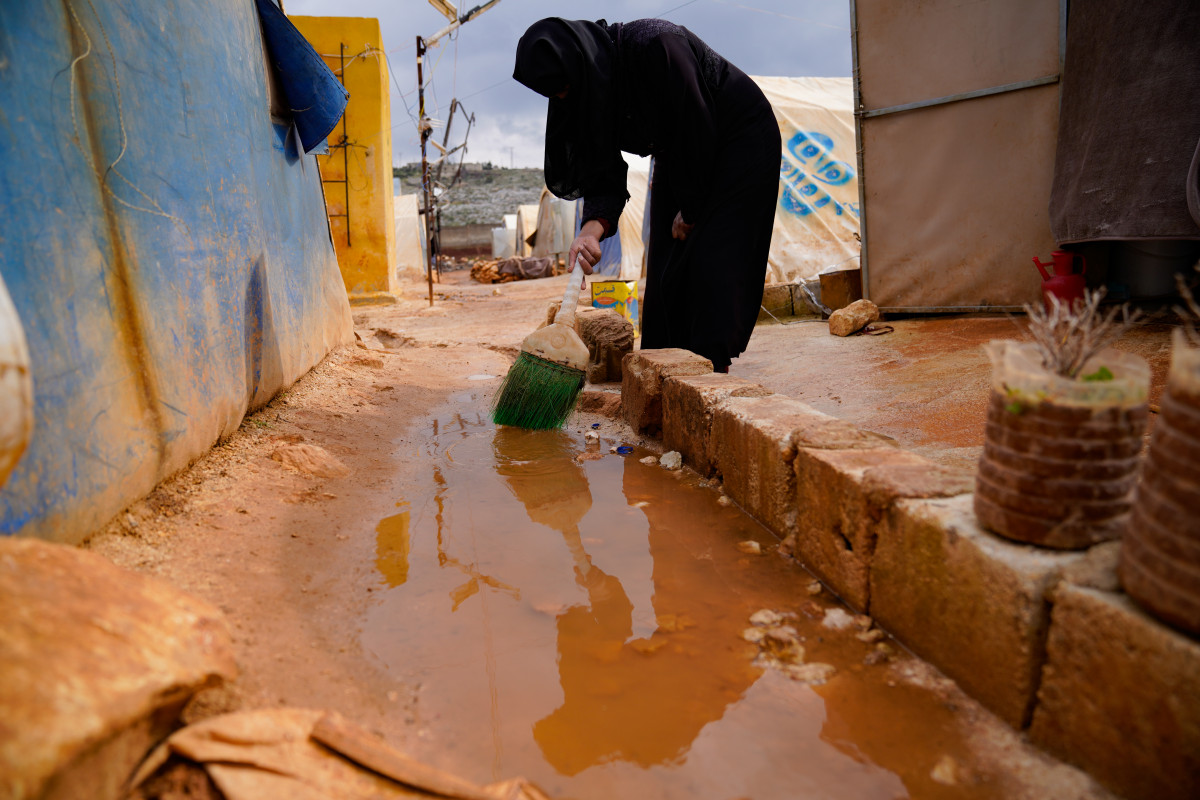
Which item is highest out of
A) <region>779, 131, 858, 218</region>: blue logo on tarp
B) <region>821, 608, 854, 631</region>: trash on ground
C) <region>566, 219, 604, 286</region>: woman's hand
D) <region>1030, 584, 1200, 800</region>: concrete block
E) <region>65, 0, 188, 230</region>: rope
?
<region>779, 131, 858, 218</region>: blue logo on tarp

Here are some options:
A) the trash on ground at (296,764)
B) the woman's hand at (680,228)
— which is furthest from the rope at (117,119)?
Answer: the woman's hand at (680,228)

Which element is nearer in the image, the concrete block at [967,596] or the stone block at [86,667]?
the stone block at [86,667]

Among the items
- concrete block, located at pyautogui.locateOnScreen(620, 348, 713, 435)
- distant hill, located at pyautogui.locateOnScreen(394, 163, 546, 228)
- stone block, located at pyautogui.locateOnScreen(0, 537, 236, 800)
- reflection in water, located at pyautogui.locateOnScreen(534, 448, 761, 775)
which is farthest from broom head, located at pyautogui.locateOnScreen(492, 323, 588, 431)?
distant hill, located at pyautogui.locateOnScreen(394, 163, 546, 228)

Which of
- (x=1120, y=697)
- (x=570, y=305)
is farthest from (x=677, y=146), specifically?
(x=1120, y=697)

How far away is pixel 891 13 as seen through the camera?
5.02 m

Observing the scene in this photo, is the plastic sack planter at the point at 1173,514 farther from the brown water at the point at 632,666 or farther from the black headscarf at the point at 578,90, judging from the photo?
the black headscarf at the point at 578,90

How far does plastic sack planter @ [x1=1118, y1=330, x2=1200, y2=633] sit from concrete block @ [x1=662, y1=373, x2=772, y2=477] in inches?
57.0

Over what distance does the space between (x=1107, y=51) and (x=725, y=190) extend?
2305 mm

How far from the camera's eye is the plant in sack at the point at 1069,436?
1106 millimetres

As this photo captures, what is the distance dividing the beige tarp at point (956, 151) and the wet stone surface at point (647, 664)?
3630mm

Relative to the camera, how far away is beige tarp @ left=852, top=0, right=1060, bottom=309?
14.8 ft

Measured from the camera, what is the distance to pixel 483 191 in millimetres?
33781

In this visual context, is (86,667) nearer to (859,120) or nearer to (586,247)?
(586,247)

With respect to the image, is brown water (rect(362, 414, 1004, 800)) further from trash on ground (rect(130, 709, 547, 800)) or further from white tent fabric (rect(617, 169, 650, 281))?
white tent fabric (rect(617, 169, 650, 281))
